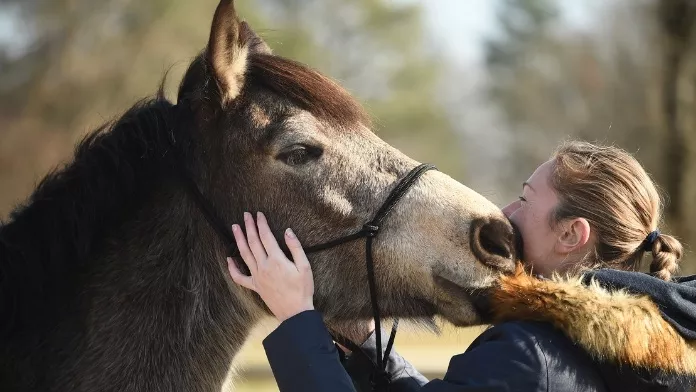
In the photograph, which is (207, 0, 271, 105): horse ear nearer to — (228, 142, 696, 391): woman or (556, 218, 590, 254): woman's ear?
(228, 142, 696, 391): woman

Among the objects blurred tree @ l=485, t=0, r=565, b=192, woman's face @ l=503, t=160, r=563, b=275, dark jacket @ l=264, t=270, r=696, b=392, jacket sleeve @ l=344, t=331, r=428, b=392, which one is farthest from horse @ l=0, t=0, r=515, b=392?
blurred tree @ l=485, t=0, r=565, b=192

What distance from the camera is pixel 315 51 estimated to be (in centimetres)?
2189

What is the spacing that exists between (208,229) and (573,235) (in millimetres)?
1310

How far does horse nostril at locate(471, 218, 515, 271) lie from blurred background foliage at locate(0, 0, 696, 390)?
0.88m

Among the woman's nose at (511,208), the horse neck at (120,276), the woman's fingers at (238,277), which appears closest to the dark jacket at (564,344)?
the woman's fingers at (238,277)

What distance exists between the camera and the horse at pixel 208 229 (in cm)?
272

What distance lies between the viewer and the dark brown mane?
2.95 meters

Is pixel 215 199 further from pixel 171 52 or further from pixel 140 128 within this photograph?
pixel 171 52

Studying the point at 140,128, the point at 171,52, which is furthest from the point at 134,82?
the point at 140,128

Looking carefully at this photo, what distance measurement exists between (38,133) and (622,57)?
1373cm

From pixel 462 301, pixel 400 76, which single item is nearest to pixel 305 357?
pixel 462 301

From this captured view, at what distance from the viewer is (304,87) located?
295cm

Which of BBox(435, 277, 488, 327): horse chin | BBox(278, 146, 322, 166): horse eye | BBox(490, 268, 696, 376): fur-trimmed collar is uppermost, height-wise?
BBox(278, 146, 322, 166): horse eye

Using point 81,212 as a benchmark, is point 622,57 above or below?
above
